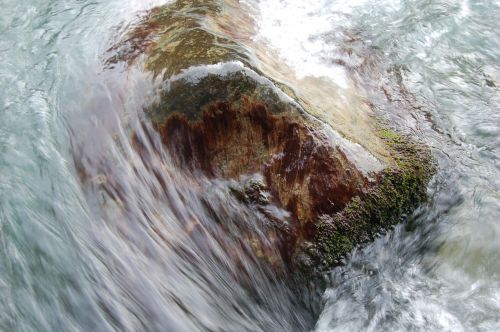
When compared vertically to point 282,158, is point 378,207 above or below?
below

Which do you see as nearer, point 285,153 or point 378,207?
→ point 285,153

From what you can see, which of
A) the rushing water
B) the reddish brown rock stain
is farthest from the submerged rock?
the rushing water

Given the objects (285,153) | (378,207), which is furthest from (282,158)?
(378,207)

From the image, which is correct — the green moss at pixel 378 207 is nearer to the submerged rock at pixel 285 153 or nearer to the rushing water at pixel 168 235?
the submerged rock at pixel 285 153

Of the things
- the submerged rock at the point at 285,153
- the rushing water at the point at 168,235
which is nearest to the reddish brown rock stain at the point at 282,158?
the submerged rock at the point at 285,153

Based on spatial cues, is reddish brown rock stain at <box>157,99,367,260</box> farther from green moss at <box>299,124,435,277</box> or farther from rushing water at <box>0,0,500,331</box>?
rushing water at <box>0,0,500,331</box>

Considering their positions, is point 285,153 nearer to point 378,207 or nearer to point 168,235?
point 378,207
